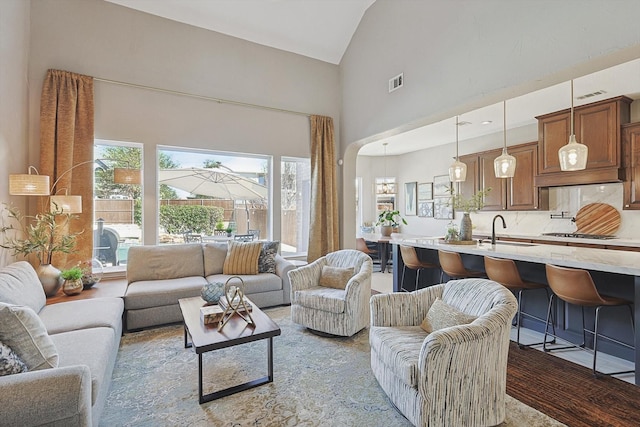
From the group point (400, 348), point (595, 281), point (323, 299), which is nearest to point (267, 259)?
point (323, 299)

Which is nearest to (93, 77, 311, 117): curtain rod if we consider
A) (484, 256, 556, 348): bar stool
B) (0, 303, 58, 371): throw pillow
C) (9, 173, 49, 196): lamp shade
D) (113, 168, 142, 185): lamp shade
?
(113, 168, 142, 185): lamp shade

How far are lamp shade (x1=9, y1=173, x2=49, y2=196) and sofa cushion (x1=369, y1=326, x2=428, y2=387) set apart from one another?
3.54 m

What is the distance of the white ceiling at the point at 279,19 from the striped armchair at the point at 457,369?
456cm

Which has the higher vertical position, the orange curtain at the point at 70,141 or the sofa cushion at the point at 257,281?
the orange curtain at the point at 70,141

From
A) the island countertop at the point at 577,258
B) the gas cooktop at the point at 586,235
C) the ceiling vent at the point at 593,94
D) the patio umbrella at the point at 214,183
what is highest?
the ceiling vent at the point at 593,94

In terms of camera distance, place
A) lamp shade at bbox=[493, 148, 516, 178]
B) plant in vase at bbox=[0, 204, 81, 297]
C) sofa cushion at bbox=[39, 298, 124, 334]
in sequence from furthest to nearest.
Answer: lamp shade at bbox=[493, 148, 516, 178] < plant in vase at bbox=[0, 204, 81, 297] < sofa cushion at bbox=[39, 298, 124, 334]

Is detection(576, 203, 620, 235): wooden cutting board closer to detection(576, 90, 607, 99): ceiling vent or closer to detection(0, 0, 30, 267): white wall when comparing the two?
detection(576, 90, 607, 99): ceiling vent

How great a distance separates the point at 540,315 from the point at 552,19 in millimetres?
2765

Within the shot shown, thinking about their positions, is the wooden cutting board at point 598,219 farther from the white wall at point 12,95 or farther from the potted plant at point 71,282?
the white wall at point 12,95

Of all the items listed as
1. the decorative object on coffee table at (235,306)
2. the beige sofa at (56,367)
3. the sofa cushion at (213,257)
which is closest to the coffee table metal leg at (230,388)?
the decorative object on coffee table at (235,306)

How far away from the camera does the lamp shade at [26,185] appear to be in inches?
119

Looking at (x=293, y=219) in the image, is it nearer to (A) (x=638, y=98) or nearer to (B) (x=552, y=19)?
(B) (x=552, y=19)

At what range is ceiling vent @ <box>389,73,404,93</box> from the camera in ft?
13.3

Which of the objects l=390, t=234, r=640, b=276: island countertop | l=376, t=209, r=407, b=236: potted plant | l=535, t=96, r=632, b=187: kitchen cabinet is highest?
l=535, t=96, r=632, b=187: kitchen cabinet
